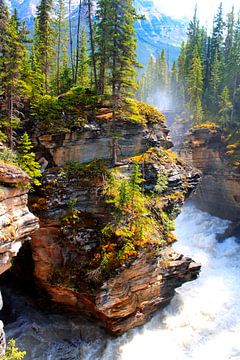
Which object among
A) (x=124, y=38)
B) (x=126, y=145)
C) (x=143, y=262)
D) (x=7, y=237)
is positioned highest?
(x=124, y=38)

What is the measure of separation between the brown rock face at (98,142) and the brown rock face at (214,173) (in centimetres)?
1317

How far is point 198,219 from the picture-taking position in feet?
123

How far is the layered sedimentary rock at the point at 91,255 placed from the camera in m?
18.7

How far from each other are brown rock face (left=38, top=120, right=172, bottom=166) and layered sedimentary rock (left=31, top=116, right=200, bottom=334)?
0.07 meters

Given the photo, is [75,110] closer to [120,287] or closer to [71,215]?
[71,215]

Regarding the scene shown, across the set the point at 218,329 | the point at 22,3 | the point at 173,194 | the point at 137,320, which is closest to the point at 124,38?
the point at 173,194

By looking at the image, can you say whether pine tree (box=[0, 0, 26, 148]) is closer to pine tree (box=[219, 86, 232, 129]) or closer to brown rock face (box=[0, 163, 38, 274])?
brown rock face (box=[0, 163, 38, 274])

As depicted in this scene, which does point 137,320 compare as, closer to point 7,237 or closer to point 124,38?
point 7,237

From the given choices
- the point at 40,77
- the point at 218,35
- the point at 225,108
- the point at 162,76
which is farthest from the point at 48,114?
the point at 162,76

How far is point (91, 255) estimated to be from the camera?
19.5 m

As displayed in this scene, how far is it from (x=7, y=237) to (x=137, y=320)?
37.0 ft

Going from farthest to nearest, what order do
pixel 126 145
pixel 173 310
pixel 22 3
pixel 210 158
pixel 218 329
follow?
1. pixel 22 3
2. pixel 210 158
3. pixel 126 145
4. pixel 173 310
5. pixel 218 329

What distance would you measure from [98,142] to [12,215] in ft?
31.5

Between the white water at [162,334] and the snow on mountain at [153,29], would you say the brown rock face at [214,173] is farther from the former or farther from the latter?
the snow on mountain at [153,29]
